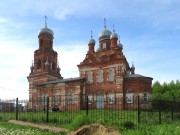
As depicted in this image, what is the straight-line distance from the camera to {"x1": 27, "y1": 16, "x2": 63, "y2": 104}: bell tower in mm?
41281

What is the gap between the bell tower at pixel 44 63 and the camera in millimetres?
41281

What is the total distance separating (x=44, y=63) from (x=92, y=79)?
9.39 meters

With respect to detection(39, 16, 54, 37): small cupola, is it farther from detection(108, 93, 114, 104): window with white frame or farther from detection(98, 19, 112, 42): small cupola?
detection(108, 93, 114, 104): window with white frame

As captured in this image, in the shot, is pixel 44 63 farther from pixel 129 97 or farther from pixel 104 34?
pixel 129 97

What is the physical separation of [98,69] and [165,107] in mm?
16796

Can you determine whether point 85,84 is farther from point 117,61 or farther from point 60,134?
point 60,134

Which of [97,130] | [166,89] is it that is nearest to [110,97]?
[166,89]

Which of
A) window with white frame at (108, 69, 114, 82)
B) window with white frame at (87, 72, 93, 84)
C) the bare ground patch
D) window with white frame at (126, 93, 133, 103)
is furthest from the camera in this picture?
window with white frame at (87, 72, 93, 84)

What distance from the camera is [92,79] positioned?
118 ft

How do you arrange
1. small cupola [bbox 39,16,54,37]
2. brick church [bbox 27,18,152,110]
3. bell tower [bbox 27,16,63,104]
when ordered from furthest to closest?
small cupola [bbox 39,16,54,37], bell tower [bbox 27,16,63,104], brick church [bbox 27,18,152,110]

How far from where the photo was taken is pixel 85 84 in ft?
118

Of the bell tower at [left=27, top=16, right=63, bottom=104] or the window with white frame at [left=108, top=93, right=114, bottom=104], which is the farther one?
the bell tower at [left=27, top=16, right=63, bottom=104]

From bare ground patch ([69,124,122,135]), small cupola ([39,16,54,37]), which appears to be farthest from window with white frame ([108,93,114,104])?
bare ground patch ([69,124,122,135])

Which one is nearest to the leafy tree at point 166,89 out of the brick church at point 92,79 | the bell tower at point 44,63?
the brick church at point 92,79
